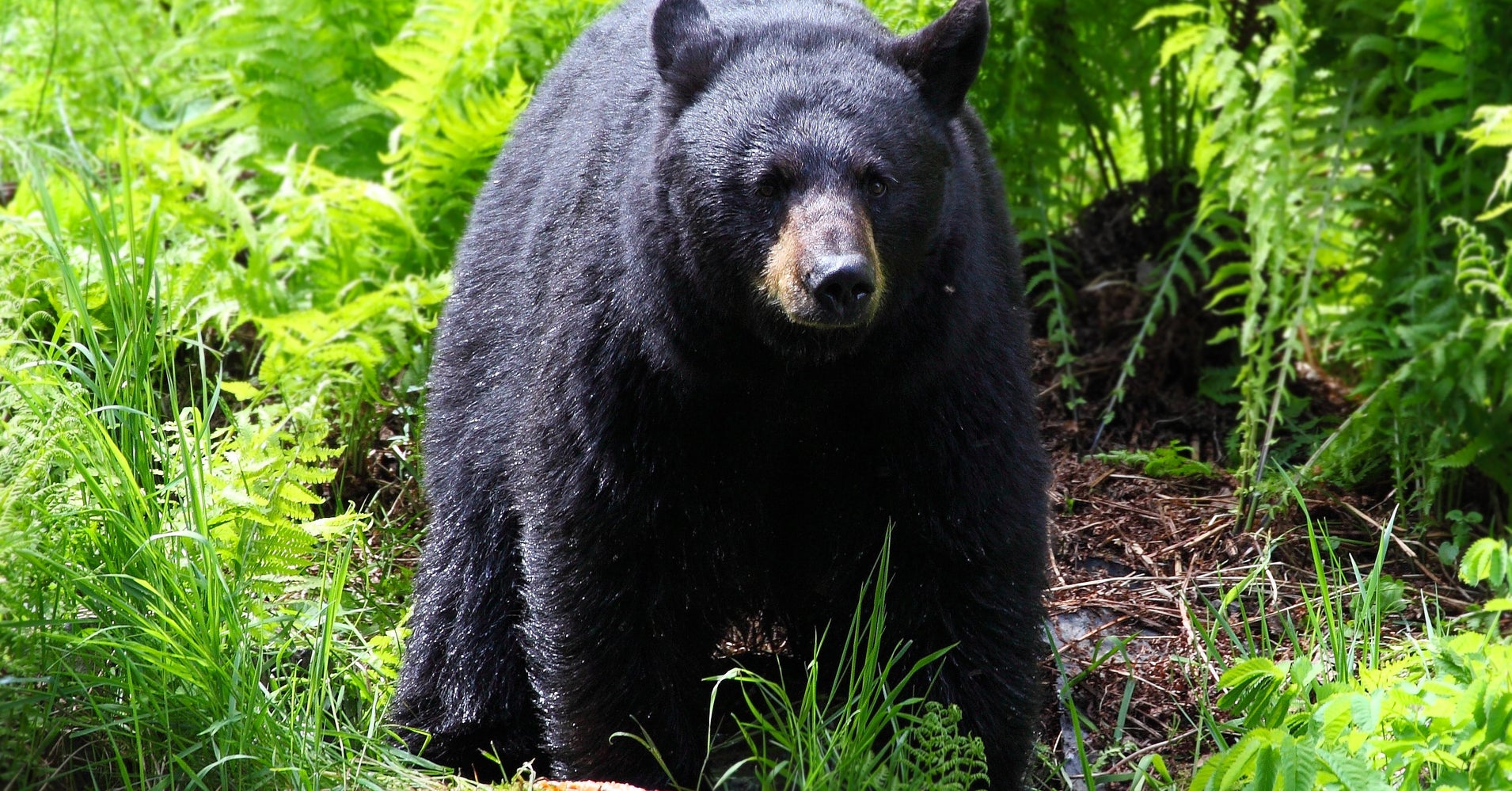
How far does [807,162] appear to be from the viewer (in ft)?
11.5

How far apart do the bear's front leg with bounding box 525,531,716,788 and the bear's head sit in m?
0.80

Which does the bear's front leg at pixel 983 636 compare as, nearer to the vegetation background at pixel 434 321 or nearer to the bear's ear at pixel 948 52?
the vegetation background at pixel 434 321

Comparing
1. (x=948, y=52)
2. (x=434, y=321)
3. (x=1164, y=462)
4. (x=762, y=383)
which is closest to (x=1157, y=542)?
(x=1164, y=462)

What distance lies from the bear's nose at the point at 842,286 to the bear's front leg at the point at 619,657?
948 millimetres

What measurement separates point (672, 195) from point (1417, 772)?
2133 mm

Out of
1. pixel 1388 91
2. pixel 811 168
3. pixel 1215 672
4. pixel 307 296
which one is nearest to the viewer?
pixel 811 168

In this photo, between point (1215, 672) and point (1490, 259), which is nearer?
point (1215, 672)

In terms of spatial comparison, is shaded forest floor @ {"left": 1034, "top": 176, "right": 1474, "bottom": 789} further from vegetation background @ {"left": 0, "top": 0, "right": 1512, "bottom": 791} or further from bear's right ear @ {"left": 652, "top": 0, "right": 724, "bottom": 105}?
bear's right ear @ {"left": 652, "top": 0, "right": 724, "bottom": 105}

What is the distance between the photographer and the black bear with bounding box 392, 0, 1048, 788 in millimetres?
3553

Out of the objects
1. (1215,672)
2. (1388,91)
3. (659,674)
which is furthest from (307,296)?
(1388,91)

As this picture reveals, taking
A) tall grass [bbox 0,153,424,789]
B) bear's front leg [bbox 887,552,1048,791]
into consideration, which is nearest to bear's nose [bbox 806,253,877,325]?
bear's front leg [bbox 887,552,1048,791]

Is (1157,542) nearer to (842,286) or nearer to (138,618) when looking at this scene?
(842,286)

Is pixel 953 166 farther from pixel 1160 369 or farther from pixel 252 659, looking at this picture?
pixel 1160 369

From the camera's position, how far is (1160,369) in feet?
20.3
